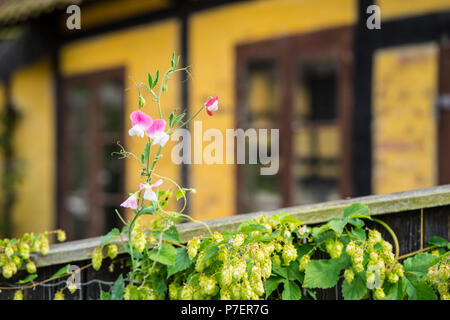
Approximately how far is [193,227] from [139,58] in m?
3.72

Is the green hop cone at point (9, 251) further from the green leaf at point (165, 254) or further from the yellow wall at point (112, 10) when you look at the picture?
the yellow wall at point (112, 10)

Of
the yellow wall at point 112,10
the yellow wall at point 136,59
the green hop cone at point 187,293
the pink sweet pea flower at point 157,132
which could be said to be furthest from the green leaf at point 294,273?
the yellow wall at point 112,10

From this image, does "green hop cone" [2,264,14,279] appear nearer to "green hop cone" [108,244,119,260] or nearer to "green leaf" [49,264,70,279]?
"green leaf" [49,264,70,279]

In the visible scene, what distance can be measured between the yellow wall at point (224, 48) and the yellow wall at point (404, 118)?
68 cm

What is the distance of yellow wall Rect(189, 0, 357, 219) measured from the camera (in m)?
3.62

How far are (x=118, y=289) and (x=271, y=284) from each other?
1.30 ft

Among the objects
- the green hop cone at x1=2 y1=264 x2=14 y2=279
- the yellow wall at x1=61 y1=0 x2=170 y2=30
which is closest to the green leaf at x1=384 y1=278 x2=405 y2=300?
the green hop cone at x1=2 y1=264 x2=14 y2=279

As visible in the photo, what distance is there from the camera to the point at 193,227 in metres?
1.21

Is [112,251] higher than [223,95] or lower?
lower

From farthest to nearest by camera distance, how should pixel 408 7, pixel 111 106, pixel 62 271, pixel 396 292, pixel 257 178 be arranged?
pixel 111 106 < pixel 257 178 < pixel 408 7 < pixel 62 271 < pixel 396 292

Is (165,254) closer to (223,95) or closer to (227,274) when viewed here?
(227,274)

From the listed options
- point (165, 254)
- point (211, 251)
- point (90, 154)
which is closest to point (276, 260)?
point (211, 251)

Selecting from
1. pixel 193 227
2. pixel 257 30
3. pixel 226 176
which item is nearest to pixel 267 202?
pixel 226 176

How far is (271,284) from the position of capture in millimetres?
1076
